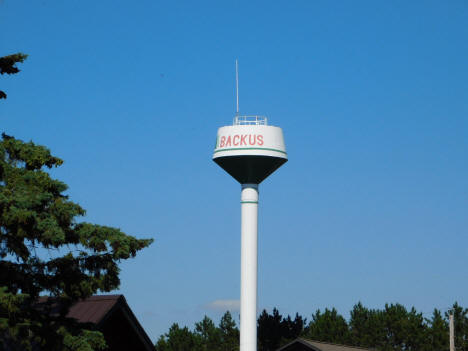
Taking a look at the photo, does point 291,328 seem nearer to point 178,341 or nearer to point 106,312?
point 178,341

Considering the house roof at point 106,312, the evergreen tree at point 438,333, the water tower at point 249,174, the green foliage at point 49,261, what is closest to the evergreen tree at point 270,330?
the evergreen tree at point 438,333

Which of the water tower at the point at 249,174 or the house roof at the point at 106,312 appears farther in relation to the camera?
the water tower at the point at 249,174

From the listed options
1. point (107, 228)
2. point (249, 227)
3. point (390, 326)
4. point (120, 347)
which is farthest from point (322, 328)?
point (107, 228)

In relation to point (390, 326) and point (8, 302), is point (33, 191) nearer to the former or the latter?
point (8, 302)

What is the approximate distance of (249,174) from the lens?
48.7 m

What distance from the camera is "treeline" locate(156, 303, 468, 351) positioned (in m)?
91.5

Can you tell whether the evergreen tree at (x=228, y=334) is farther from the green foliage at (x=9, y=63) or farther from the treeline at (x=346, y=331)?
the green foliage at (x=9, y=63)

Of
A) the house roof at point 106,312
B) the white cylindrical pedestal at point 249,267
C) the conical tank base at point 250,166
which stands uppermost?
the conical tank base at point 250,166

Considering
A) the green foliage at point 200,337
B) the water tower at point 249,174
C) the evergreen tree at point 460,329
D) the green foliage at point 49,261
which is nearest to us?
the green foliage at point 49,261

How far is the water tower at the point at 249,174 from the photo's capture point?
48.2 meters

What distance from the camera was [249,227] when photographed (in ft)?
160

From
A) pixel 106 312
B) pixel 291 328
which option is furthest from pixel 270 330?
pixel 106 312

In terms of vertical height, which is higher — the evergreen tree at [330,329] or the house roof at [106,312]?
the evergreen tree at [330,329]

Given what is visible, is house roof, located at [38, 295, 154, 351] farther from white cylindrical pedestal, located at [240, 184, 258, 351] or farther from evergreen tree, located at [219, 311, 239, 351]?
evergreen tree, located at [219, 311, 239, 351]
